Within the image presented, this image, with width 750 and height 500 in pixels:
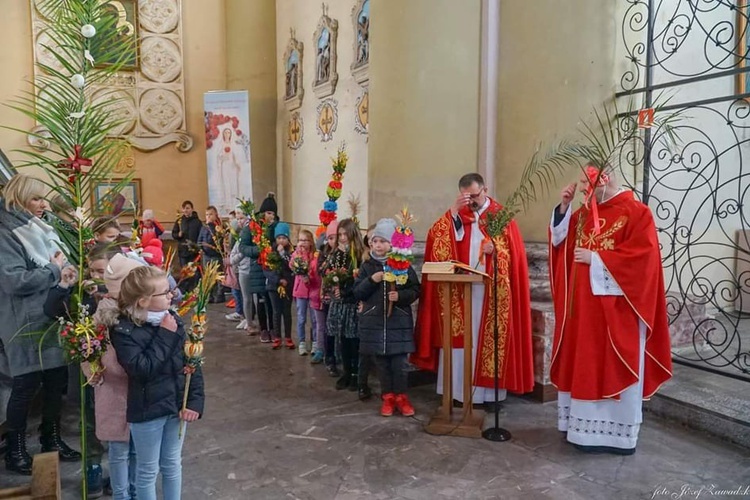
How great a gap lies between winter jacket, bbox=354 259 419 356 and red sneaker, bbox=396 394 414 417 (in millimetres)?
350

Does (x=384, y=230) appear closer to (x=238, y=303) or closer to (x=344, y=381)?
(x=344, y=381)

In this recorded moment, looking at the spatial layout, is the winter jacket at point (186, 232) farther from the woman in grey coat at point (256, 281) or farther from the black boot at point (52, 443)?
the black boot at point (52, 443)

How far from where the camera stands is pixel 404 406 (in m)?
4.52

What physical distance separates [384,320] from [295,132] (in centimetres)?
700

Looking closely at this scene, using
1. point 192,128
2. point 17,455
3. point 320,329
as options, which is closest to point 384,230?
point 320,329

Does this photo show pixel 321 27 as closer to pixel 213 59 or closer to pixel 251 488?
pixel 213 59

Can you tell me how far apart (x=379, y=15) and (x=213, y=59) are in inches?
286

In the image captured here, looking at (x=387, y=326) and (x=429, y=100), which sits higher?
(x=429, y=100)

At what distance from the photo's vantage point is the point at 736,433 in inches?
152

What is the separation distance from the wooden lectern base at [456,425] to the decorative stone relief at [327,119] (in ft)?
18.7

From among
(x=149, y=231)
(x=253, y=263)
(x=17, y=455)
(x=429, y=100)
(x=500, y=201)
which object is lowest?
(x=17, y=455)

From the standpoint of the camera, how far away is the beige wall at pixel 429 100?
551cm

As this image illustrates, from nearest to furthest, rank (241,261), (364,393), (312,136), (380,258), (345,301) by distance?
(380,258) → (364,393) → (345,301) → (241,261) → (312,136)

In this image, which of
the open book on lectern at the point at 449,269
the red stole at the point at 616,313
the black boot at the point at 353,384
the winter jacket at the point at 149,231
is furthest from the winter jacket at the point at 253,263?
the red stole at the point at 616,313
